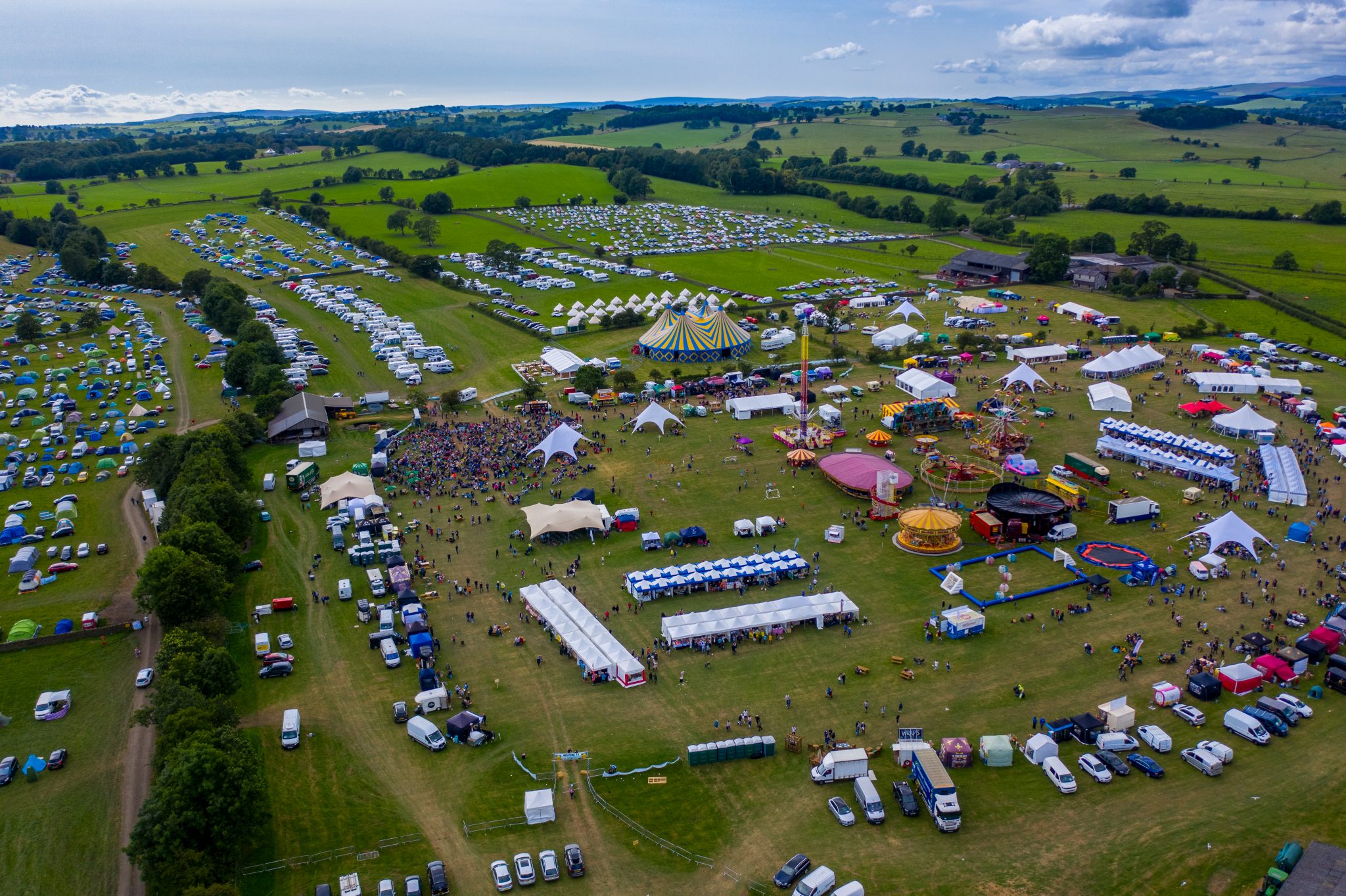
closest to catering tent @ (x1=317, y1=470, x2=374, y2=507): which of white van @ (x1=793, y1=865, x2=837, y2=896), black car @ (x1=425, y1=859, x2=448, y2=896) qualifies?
black car @ (x1=425, y1=859, x2=448, y2=896)

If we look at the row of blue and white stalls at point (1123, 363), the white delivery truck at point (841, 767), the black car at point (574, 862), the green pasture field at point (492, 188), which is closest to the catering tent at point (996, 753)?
the white delivery truck at point (841, 767)

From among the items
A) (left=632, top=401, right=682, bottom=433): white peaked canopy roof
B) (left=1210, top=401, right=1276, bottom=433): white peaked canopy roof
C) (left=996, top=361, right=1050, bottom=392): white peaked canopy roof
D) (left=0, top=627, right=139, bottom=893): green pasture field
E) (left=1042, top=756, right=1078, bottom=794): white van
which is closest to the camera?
(left=0, top=627, right=139, bottom=893): green pasture field

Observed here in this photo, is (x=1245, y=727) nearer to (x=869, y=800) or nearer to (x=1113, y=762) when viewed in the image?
(x=1113, y=762)

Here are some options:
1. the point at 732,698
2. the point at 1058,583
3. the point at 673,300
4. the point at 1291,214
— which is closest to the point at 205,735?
the point at 732,698

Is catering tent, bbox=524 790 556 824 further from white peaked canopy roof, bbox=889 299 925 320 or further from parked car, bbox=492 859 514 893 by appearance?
white peaked canopy roof, bbox=889 299 925 320

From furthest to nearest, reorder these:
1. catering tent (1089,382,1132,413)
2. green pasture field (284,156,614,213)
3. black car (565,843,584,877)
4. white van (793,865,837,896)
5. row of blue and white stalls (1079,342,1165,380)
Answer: green pasture field (284,156,614,213) → row of blue and white stalls (1079,342,1165,380) → catering tent (1089,382,1132,413) → black car (565,843,584,877) → white van (793,865,837,896)

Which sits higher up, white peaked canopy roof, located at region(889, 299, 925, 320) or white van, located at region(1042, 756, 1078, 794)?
white peaked canopy roof, located at region(889, 299, 925, 320)
